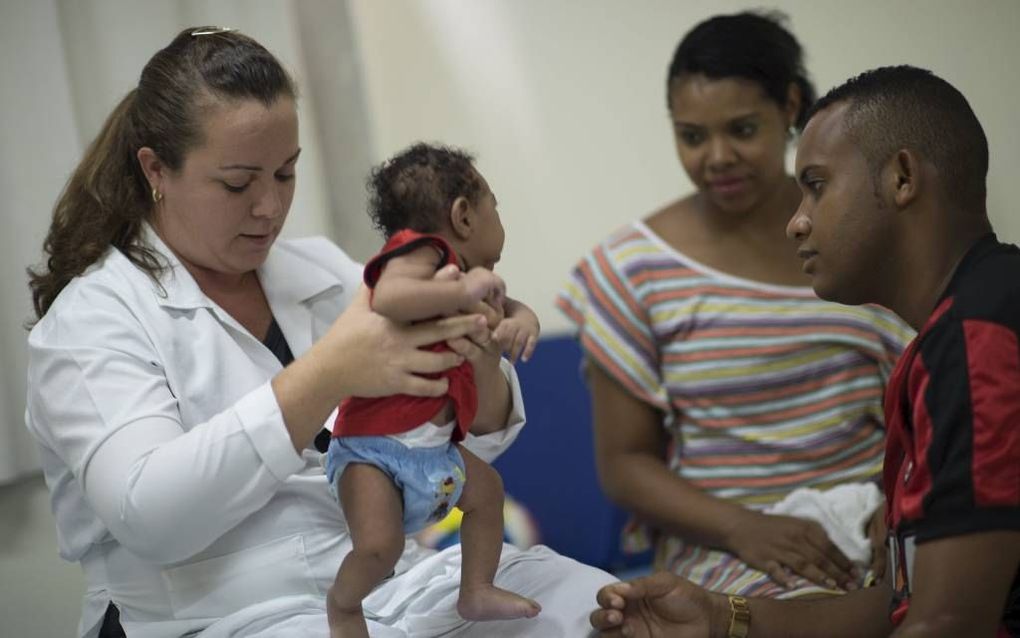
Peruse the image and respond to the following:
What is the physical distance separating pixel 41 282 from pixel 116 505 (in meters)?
0.53

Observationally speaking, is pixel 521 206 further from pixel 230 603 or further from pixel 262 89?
pixel 230 603

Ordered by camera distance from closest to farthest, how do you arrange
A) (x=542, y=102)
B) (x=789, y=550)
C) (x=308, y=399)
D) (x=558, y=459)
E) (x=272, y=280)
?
1. (x=308, y=399)
2. (x=272, y=280)
3. (x=789, y=550)
4. (x=558, y=459)
5. (x=542, y=102)

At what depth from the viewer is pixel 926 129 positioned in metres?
1.55

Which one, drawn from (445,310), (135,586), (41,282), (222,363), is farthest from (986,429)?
(41,282)

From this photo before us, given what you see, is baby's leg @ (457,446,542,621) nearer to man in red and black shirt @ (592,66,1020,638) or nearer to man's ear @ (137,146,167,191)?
man in red and black shirt @ (592,66,1020,638)

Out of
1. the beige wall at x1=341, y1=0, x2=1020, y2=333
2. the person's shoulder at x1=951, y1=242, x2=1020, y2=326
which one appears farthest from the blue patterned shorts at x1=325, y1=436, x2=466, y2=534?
the beige wall at x1=341, y1=0, x2=1020, y2=333

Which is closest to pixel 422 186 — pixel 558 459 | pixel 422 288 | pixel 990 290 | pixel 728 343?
pixel 422 288

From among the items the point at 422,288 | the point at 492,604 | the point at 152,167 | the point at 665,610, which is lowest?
the point at 665,610

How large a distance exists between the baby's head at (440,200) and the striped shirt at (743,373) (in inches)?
35.5

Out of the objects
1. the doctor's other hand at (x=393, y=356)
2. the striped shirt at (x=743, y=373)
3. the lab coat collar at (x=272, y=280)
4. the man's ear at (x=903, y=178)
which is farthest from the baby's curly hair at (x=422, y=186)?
the striped shirt at (x=743, y=373)

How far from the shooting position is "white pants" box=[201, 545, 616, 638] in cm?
171

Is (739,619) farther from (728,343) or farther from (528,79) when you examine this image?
(528,79)

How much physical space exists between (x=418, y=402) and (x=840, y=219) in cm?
64

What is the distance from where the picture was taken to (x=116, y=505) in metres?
1.61
